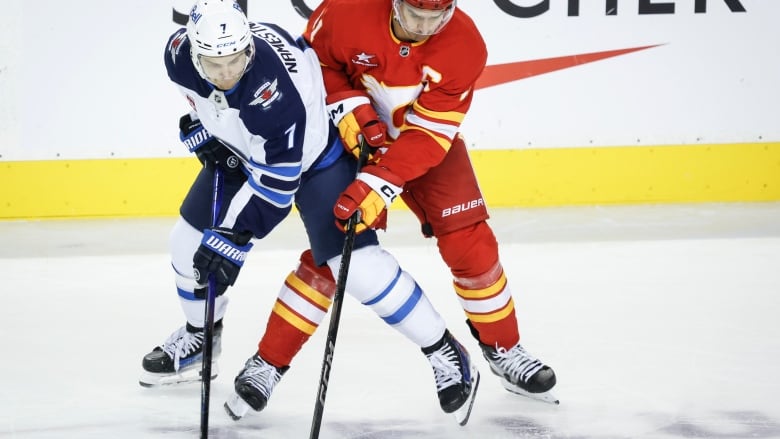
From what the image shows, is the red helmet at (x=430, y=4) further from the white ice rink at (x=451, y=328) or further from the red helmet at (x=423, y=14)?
the white ice rink at (x=451, y=328)

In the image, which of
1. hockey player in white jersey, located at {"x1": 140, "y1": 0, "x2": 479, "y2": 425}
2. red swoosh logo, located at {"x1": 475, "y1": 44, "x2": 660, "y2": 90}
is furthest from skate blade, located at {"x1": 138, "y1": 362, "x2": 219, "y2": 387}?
red swoosh logo, located at {"x1": 475, "y1": 44, "x2": 660, "y2": 90}

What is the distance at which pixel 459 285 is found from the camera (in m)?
A: 2.88

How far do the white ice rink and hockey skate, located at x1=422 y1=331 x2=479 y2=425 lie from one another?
58 mm

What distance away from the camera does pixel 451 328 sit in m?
3.44

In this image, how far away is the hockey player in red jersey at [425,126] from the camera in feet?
8.62

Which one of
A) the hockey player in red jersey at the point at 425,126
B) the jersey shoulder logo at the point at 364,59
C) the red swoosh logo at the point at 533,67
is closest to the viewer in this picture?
the hockey player in red jersey at the point at 425,126

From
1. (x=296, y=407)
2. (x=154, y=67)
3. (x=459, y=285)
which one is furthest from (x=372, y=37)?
(x=154, y=67)

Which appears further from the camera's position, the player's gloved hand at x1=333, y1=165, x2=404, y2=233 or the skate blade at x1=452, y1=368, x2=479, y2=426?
the skate blade at x1=452, y1=368, x2=479, y2=426

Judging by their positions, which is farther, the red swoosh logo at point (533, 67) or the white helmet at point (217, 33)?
the red swoosh logo at point (533, 67)

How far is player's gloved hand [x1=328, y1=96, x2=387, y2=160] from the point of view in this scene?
265 cm

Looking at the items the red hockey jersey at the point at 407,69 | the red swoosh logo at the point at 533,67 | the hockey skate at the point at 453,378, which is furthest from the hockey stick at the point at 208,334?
the red swoosh logo at the point at 533,67

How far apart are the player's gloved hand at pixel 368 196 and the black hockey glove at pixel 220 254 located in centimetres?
23

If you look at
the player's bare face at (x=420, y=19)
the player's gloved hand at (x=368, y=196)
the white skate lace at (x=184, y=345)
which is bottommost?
the white skate lace at (x=184, y=345)

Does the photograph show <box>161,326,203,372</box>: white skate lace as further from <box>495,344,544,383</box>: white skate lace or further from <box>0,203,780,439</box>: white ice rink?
<box>495,344,544,383</box>: white skate lace
